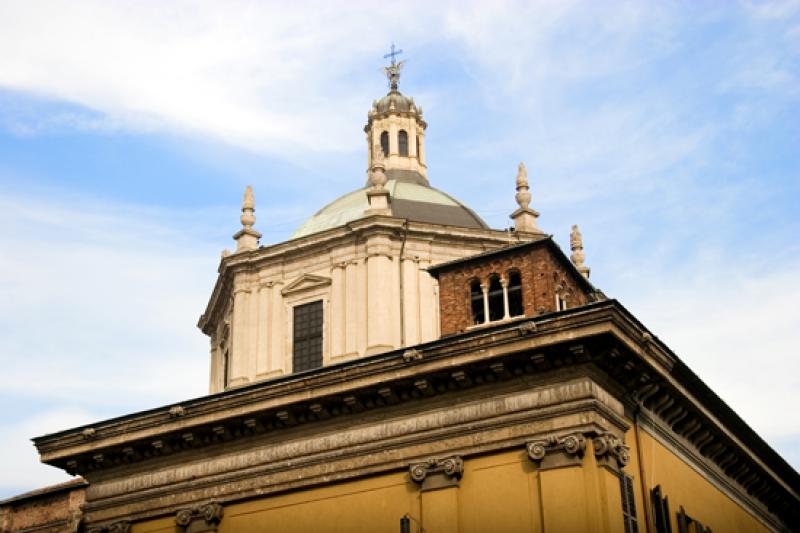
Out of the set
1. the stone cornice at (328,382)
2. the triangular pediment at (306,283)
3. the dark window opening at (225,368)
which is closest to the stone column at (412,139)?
the triangular pediment at (306,283)

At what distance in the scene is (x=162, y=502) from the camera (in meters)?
26.9

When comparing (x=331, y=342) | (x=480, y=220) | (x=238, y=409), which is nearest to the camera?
(x=238, y=409)

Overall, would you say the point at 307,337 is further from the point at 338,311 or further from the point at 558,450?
the point at 558,450

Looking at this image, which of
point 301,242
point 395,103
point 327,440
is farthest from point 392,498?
point 395,103

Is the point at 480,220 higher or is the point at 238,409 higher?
the point at 480,220

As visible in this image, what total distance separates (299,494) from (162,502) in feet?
11.9

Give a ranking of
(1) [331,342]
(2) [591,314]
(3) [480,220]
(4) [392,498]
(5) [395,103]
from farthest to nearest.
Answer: (5) [395,103] < (3) [480,220] < (1) [331,342] < (4) [392,498] < (2) [591,314]

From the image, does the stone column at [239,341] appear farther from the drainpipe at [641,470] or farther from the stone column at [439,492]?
the drainpipe at [641,470]

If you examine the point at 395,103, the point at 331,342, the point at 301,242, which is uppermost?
the point at 395,103

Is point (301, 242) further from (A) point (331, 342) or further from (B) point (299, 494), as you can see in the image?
(B) point (299, 494)

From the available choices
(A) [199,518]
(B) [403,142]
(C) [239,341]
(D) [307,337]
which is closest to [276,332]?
(D) [307,337]

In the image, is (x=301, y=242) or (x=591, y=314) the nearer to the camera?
(x=591, y=314)

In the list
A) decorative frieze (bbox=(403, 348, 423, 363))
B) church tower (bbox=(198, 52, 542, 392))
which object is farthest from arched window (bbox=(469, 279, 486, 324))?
church tower (bbox=(198, 52, 542, 392))

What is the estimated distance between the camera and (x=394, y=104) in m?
46.7
